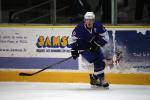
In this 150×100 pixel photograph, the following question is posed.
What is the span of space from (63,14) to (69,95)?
1.64m

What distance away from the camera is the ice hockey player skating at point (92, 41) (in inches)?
314

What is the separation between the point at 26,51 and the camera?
8.67 metres

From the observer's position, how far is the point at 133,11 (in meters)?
8.47

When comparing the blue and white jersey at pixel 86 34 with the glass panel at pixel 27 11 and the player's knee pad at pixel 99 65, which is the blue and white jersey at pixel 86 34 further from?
the glass panel at pixel 27 11

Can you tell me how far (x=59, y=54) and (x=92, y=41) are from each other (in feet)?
2.40

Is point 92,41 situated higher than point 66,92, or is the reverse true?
point 92,41

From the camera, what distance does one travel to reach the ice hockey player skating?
314 inches

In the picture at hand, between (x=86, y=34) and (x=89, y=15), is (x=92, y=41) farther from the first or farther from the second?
(x=89, y=15)

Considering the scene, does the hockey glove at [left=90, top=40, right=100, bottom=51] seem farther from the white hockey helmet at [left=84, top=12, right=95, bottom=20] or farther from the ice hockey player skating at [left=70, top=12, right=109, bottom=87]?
the white hockey helmet at [left=84, top=12, right=95, bottom=20]

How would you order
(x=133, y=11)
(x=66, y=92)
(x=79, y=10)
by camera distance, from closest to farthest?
(x=66, y=92) < (x=133, y=11) < (x=79, y=10)

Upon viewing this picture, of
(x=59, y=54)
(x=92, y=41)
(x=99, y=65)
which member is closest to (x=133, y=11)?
(x=92, y=41)

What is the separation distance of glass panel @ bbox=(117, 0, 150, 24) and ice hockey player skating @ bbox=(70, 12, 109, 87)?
2.07 feet

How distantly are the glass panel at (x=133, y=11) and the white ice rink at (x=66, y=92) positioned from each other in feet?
3.31

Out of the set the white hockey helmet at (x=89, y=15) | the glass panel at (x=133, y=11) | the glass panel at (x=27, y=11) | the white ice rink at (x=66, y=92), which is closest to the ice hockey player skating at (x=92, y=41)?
the white hockey helmet at (x=89, y=15)
